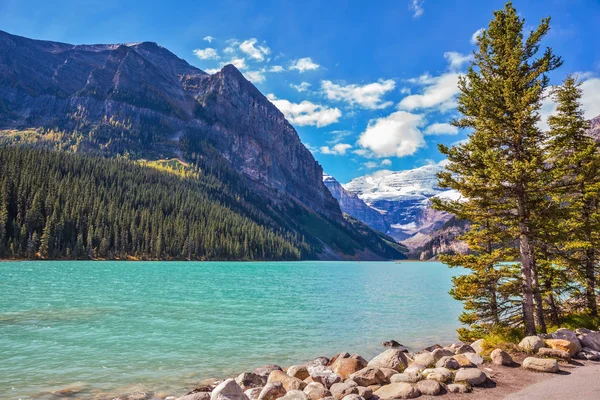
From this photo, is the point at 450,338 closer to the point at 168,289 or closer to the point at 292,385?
the point at 292,385

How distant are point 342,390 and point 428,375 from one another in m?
3.33

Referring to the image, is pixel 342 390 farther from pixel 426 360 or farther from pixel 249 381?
pixel 249 381

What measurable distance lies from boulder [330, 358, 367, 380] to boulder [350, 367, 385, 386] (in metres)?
3.15

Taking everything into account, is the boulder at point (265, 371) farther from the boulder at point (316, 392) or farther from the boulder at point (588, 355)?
the boulder at point (588, 355)

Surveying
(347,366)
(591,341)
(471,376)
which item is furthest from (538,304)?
(347,366)

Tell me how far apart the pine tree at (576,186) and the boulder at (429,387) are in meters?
11.5

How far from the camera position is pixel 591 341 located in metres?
18.6

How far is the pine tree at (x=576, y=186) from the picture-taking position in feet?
63.3

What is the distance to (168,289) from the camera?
205 feet

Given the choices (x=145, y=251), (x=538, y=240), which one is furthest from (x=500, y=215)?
(x=145, y=251)

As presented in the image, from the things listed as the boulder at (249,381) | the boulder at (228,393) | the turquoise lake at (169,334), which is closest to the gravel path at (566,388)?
the boulder at (228,393)

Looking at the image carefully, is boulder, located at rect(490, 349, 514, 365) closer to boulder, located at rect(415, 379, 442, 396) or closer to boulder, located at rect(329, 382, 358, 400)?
boulder, located at rect(415, 379, 442, 396)

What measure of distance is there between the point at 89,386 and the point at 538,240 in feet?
79.0

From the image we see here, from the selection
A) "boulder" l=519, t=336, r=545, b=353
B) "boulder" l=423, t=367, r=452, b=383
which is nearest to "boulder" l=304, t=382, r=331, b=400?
"boulder" l=423, t=367, r=452, b=383
